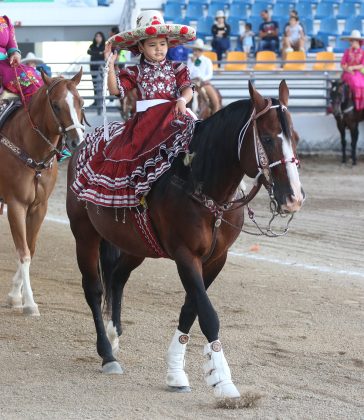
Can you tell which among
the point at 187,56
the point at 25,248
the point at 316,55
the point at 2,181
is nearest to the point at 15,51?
the point at 2,181

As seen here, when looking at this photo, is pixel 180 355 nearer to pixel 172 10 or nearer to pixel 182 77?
pixel 182 77

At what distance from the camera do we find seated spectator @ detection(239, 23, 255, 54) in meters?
24.5

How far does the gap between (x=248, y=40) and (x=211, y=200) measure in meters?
19.6

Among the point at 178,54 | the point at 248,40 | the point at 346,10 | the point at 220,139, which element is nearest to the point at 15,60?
the point at 220,139

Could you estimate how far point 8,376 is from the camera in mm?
5996

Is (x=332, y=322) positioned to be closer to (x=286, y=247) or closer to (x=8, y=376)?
(x=8, y=376)

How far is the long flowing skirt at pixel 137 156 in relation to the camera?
5699 mm

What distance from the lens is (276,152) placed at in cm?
509

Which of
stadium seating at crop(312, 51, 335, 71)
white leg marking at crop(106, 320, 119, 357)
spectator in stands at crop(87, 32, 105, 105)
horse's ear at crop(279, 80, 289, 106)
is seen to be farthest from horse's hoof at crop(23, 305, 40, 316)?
stadium seating at crop(312, 51, 335, 71)

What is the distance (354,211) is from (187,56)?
26.9 feet

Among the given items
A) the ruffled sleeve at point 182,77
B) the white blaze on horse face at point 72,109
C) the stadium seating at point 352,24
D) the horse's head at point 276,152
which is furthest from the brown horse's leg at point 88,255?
the stadium seating at point 352,24

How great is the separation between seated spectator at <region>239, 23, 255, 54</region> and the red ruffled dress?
61.0 feet

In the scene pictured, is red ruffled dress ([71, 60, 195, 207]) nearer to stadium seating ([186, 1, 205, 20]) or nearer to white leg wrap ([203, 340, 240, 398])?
white leg wrap ([203, 340, 240, 398])

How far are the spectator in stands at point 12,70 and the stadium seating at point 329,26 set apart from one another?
56.7 feet
